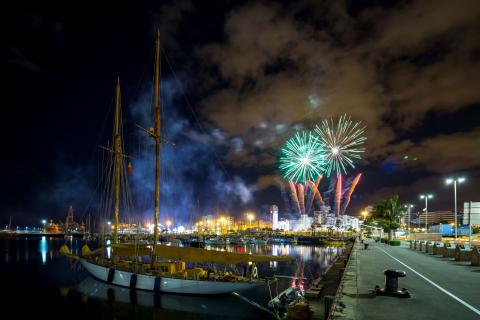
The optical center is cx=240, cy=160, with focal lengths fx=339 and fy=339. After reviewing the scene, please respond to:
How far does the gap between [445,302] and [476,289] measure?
4.85 meters

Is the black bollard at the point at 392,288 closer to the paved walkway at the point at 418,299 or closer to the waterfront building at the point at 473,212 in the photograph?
the paved walkway at the point at 418,299

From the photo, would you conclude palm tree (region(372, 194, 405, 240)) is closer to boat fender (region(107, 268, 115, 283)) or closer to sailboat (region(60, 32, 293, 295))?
sailboat (region(60, 32, 293, 295))

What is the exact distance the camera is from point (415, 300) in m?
16.0

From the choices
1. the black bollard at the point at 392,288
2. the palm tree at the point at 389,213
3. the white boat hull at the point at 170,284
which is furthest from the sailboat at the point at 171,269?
the palm tree at the point at 389,213

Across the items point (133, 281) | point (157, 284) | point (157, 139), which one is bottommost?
point (133, 281)

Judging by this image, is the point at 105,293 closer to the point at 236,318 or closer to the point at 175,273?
the point at 175,273

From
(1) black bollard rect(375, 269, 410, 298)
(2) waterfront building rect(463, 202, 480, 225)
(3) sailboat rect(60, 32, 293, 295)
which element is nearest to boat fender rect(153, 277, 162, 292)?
(3) sailboat rect(60, 32, 293, 295)

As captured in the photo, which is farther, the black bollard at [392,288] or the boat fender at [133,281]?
the boat fender at [133,281]

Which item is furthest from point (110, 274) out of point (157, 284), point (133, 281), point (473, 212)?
point (473, 212)

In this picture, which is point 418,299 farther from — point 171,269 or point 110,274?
point 110,274

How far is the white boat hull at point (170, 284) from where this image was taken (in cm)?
3048

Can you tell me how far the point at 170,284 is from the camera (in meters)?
32.3

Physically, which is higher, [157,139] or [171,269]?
[157,139]

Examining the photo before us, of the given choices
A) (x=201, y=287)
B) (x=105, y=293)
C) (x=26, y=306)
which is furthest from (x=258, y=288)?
(x=26, y=306)
